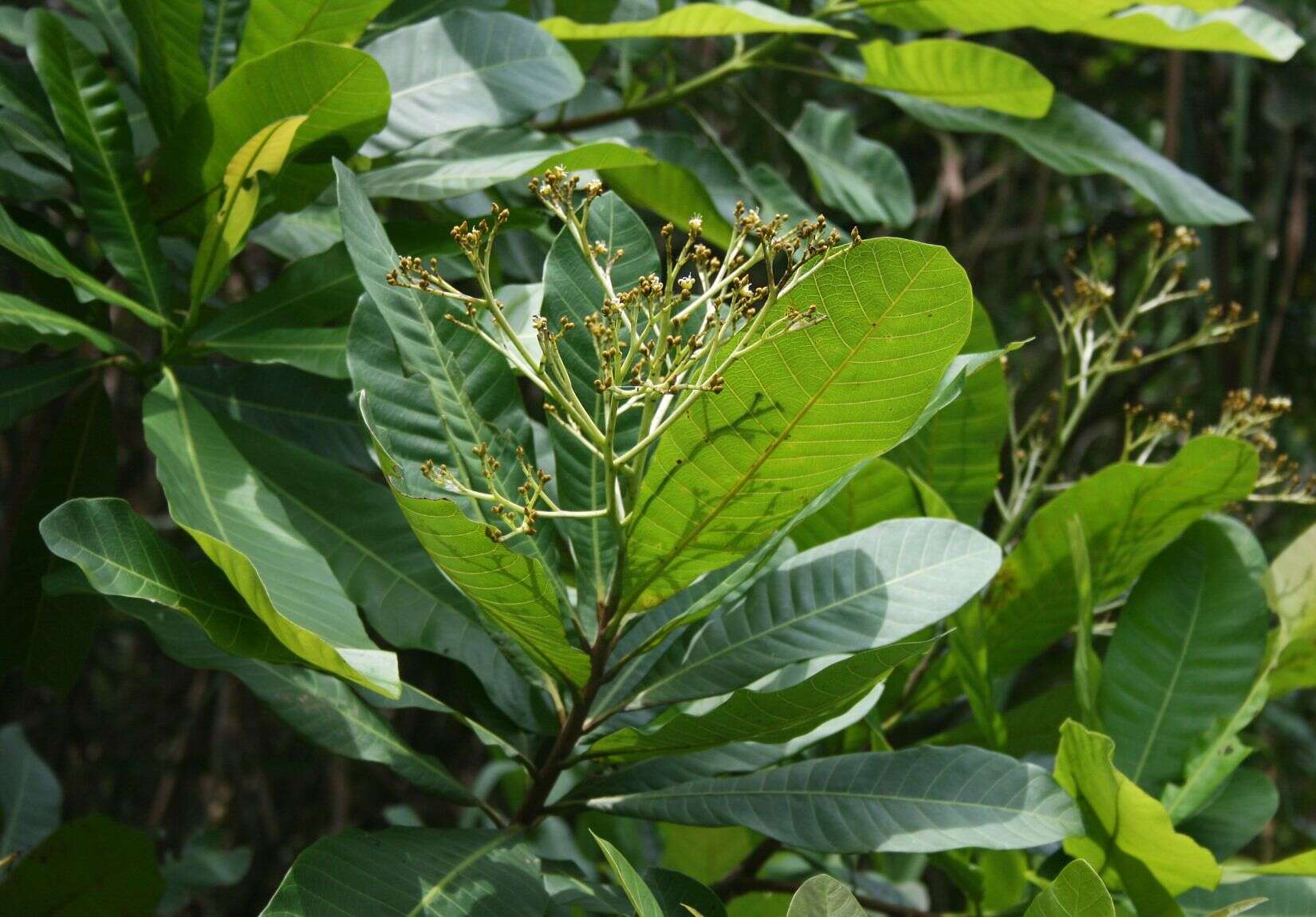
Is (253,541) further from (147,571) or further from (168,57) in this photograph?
(168,57)

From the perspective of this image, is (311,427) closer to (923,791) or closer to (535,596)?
(535,596)

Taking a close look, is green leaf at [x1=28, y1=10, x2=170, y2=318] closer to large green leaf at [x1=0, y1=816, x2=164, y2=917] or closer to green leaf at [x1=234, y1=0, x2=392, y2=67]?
green leaf at [x1=234, y1=0, x2=392, y2=67]

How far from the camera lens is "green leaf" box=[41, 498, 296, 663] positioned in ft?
2.47

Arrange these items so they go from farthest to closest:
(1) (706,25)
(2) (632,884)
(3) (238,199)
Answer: (1) (706,25) < (3) (238,199) < (2) (632,884)

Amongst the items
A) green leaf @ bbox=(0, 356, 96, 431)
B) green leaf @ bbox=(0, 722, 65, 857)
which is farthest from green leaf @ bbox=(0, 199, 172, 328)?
green leaf @ bbox=(0, 722, 65, 857)

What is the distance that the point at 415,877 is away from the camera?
2.59 ft

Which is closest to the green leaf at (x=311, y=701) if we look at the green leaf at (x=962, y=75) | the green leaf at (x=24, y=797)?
the green leaf at (x=24, y=797)

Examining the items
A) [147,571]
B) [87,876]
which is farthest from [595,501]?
[87,876]

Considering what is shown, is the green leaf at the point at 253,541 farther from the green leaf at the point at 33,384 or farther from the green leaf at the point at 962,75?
the green leaf at the point at 962,75

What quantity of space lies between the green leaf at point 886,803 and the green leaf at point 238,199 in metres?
0.53

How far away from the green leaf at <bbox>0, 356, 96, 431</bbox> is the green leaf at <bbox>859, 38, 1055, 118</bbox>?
89cm

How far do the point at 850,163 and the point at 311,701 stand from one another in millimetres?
1025

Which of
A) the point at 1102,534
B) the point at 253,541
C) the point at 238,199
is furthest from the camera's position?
the point at 1102,534

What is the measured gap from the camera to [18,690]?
218 centimetres
